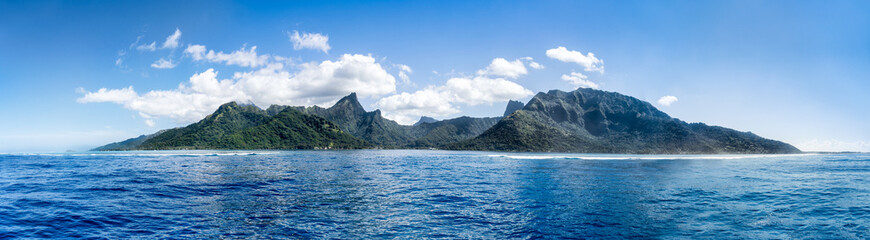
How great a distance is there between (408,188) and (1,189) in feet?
140

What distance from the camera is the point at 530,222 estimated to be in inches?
956

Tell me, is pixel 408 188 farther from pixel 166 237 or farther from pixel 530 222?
pixel 166 237

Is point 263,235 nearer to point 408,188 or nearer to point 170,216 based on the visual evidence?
point 170,216

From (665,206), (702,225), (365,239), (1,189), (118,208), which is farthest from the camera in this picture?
(1,189)

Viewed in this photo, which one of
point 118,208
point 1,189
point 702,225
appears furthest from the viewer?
point 1,189

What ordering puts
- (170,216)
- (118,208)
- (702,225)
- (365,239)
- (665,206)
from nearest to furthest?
(365,239)
(702,225)
(170,216)
(118,208)
(665,206)

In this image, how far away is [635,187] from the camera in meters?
44.7

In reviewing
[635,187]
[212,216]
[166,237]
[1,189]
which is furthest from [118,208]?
[635,187]

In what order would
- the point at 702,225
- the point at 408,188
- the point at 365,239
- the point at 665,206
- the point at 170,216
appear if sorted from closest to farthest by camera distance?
the point at 365,239
the point at 702,225
the point at 170,216
the point at 665,206
the point at 408,188

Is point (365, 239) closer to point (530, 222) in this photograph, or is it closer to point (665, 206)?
point (530, 222)

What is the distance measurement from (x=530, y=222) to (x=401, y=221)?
836cm

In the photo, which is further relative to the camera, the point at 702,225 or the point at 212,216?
the point at 212,216

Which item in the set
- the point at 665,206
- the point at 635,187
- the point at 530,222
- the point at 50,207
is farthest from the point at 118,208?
the point at 635,187

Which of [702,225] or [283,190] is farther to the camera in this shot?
[283,190]
